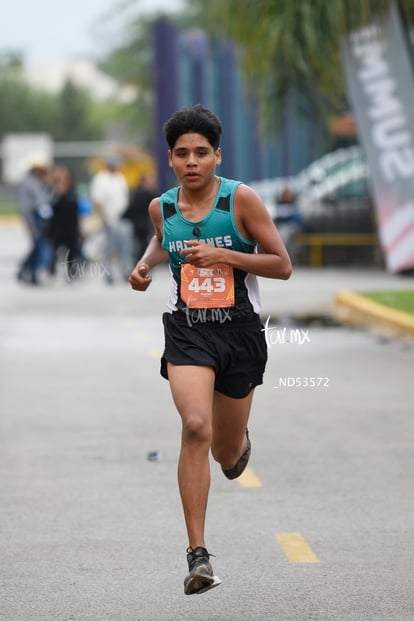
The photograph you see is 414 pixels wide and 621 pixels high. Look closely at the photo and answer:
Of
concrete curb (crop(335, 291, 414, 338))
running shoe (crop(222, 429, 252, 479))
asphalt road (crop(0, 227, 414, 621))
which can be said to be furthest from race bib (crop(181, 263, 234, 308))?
concrete curb (crop(335, 291, 414, 338))

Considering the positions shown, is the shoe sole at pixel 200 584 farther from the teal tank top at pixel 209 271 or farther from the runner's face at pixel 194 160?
the runner's face at pixel 194 160

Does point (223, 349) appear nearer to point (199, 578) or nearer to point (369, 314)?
point (199, 578)

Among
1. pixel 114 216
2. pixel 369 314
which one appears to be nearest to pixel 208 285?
pixel 369 314

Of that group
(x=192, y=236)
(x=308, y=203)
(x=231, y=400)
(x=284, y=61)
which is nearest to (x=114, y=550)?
(x=231, y=400)

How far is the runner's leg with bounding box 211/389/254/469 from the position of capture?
625 centimetres

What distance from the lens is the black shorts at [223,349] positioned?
6.06m

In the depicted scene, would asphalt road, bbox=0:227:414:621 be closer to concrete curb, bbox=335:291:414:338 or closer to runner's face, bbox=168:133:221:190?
runner's face, bbox=168:133:221:190

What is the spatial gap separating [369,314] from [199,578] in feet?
42.4

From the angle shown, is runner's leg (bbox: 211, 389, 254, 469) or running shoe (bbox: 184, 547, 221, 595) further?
runner's leg (bbox: 211, 389, 254, 469)

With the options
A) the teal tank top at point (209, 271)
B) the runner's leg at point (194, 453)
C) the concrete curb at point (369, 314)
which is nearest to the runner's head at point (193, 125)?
the teal tank top at point (209, 271)

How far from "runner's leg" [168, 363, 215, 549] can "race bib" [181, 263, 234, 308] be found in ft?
1.01

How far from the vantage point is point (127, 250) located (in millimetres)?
24250

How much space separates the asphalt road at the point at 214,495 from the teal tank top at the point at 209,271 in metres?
0.35

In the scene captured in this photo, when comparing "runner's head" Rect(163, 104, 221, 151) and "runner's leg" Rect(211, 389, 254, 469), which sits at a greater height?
"runner's head" Rect(163, 104, 221, 151)
